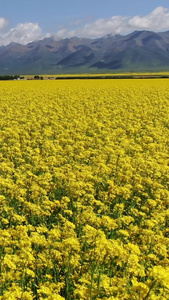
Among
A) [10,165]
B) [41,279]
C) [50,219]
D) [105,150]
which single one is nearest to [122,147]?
[105,150]

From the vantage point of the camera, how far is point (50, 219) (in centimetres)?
798

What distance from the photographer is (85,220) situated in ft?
22.2

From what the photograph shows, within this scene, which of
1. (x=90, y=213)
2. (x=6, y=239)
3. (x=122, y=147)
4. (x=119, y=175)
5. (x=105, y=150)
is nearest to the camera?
(x=6, y=239)

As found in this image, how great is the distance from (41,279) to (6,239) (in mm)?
881

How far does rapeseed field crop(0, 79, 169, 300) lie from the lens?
494 centimetres

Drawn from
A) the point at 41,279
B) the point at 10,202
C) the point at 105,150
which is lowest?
the point at 41,279

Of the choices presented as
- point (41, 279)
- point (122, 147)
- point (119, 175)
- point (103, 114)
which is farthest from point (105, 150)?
point (103, 114)

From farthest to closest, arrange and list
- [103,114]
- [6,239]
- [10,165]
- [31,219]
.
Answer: [103,114] < [10,165] < [31,219] < [6,239]

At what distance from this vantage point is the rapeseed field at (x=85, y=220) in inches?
194

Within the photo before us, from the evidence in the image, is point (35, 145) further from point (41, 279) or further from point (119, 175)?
point (41, 279)

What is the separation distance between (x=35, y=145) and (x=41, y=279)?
817 cm

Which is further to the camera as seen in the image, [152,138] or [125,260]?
[152,138]

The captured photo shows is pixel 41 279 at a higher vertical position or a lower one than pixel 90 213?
lower

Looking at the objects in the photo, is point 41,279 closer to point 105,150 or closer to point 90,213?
point 90,213
